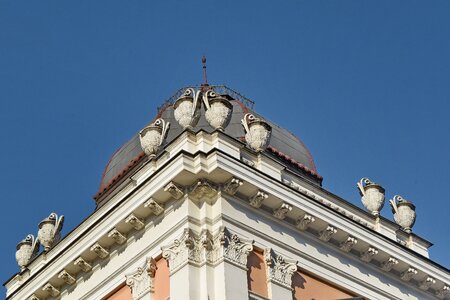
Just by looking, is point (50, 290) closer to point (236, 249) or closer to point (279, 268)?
point (236, 249)

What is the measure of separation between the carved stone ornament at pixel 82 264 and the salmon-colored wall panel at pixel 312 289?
5.55 m

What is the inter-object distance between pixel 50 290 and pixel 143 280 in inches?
158

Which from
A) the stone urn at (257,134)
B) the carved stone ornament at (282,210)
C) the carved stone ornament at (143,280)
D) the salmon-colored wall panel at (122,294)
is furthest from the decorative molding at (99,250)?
the stone urn at (257,134)

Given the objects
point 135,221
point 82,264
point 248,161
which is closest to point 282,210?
point 248,161

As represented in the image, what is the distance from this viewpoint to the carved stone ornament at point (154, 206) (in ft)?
78.0

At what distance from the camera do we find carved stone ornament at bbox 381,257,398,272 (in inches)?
1048

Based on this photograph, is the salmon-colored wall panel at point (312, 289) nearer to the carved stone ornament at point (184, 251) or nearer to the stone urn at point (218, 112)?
the carved stone ornament at point (184, 251)

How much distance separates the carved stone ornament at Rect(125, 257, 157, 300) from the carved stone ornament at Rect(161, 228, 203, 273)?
72 centimetres

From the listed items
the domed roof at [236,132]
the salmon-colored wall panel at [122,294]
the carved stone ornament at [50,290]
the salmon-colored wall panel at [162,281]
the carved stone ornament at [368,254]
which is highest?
the domed roof at [236,132]

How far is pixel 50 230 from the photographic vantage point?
2880 centimetres

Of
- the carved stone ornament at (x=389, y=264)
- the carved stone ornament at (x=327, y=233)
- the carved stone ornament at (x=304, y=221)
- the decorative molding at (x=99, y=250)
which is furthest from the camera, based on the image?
the carved stone ornament at (x=389, y=264)

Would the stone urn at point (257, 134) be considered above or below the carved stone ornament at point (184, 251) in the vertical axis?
above

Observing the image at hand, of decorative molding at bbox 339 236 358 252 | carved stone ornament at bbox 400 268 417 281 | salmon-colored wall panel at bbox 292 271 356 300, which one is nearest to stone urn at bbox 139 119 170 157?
salmon-colored wall panel at bbox 292 271 356 300

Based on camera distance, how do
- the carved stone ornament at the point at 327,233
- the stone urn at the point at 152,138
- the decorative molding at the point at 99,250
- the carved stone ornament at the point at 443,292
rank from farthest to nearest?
the carved stone ornament at the point at 443,292 → the stone urn at the point at 152,138 → the carved stone ornament at the point at 327,233 → the decorative molding at the point at 99,250
